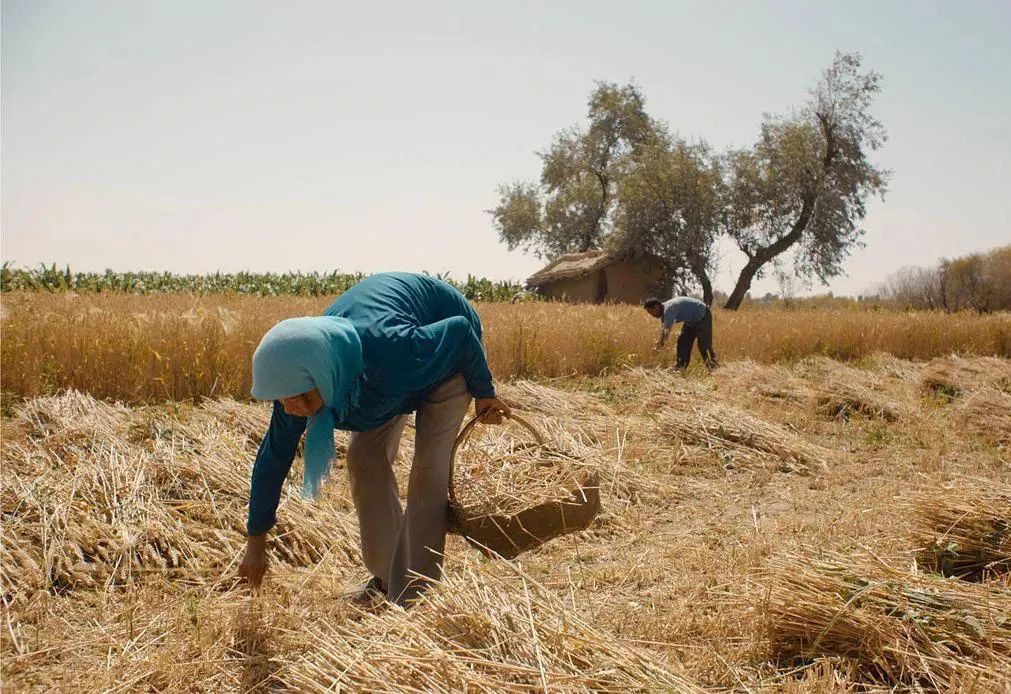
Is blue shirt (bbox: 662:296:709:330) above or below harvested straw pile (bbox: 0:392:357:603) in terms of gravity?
above

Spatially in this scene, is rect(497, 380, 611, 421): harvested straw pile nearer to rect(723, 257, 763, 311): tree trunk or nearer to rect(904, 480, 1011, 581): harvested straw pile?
rect(904, 480, 1011, 581): harvested straw pile

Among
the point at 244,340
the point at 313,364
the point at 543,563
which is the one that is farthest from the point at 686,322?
the point at 313,364

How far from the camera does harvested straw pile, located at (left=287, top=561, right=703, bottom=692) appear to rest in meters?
1.79

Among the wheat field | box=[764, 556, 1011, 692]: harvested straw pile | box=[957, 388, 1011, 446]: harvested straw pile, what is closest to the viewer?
box=[764, 556, 1011, 692]: harvested straw pile

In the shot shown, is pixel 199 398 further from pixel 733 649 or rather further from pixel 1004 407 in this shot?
pixel 1004 407

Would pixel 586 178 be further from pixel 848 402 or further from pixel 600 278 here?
pixel 848 402

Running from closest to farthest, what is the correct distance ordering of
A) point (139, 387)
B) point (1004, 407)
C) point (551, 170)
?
1. point (139, 387)
2. point (1004, 407)
3. point (551, 170)

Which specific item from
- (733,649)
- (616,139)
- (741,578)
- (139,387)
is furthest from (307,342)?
(616,139)

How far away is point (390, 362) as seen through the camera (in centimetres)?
247

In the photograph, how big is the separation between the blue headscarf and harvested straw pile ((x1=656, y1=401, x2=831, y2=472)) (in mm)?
3791

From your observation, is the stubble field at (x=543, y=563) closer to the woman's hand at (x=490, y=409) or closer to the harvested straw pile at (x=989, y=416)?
the harvested straw pile at (x=989, y=416)

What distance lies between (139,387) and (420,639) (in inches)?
A: 184

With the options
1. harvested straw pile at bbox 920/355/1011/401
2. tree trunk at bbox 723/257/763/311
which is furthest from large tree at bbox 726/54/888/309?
harvested straw pile at bbox 920/355/1011/401

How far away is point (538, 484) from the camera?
3111 mm
